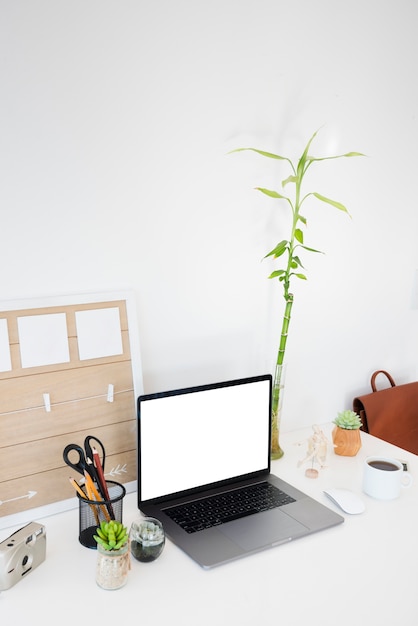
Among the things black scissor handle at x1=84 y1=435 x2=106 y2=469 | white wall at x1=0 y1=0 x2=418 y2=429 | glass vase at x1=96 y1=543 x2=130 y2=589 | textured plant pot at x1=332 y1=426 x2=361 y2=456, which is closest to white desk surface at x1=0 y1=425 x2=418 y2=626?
glass vase at x1=96 y1=543 x2=130 y2=589

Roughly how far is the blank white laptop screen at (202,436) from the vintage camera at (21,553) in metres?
0.23

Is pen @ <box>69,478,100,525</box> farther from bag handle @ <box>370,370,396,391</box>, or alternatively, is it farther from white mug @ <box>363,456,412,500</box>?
bag handle @ <box>370,370,396,391</box>

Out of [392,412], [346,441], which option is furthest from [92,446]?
[392,412]

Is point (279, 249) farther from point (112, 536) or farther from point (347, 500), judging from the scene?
point (112, 536)

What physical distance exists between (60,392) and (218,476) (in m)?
0.37

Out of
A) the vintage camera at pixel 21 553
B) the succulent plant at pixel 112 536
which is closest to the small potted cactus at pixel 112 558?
the succulent plant at pixel 112 536

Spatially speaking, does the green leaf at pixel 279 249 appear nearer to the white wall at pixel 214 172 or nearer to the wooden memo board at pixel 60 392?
the white wall at pixel 214 172

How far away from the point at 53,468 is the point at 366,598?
23.9 inches

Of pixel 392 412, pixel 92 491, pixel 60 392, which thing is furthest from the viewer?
pixel 392 412

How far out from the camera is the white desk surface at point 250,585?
94cm

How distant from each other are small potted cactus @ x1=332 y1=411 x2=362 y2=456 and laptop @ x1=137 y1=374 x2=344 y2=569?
215 millimetres

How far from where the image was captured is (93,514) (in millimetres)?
1118

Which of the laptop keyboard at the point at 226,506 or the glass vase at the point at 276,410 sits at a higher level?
the glass vase at the point at 276,410

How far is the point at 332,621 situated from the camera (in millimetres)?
940
